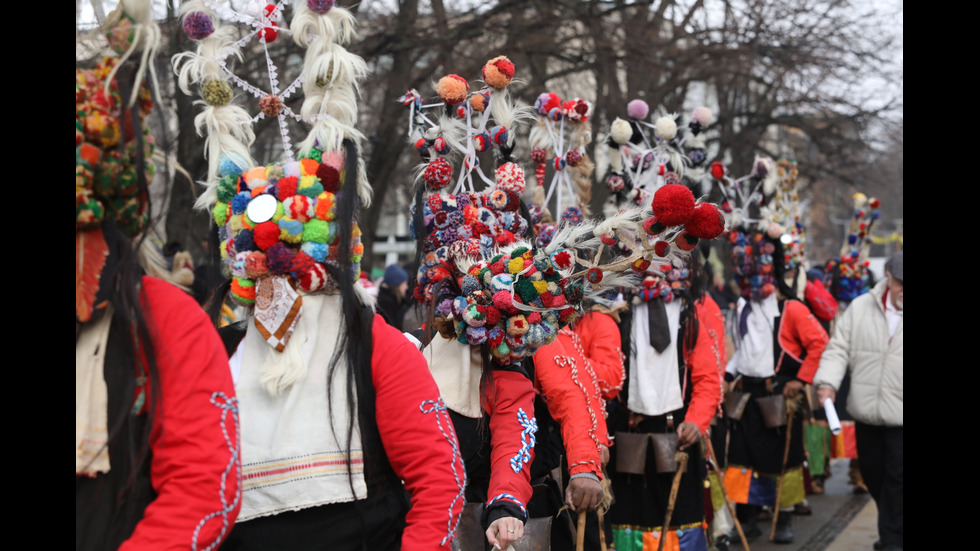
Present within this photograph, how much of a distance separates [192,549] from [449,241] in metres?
2.33

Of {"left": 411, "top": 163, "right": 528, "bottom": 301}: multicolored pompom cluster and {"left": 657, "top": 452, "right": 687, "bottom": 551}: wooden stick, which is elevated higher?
{"left": 411, "top": 163, "right": 528, "bottom": 301}: multicolored pompom cluster

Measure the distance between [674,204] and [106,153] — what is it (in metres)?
2.02

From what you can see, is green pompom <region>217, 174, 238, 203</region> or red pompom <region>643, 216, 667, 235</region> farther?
red pompom <region>643, 216, 667, 235</region>

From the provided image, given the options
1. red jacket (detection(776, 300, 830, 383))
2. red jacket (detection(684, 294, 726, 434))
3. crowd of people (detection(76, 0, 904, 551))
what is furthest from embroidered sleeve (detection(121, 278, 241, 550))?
red jacket (detection(776, 300, 830, 383))

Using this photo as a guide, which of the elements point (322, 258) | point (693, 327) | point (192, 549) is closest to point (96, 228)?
point (192, 549)

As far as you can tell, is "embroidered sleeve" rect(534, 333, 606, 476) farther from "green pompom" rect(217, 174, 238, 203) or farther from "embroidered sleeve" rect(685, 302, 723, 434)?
"green pompom" rect(217, 174, 238, 203)

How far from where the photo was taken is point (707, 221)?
339 cm

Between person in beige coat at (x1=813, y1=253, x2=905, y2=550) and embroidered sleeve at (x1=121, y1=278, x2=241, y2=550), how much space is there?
5.11 meters

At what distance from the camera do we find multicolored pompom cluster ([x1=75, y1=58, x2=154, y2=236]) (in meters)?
1.89

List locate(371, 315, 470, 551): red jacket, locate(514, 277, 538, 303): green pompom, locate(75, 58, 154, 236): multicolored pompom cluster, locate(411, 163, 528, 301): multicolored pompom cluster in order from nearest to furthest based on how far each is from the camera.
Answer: locate(75, 58, 154, 236): multicolored pompom cluster, locate(371, 315, 470, 551): red jacket, locate(514, 277, 538, 303): green pompom, locate(411, 163, 528, 301): multicolored pompom cluster

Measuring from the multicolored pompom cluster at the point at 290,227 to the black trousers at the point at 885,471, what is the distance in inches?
187

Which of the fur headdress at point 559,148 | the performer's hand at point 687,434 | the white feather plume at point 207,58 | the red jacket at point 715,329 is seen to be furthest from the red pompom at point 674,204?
the red jacket at point 715,329

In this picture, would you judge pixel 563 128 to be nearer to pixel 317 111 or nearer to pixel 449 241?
pixel 449 241

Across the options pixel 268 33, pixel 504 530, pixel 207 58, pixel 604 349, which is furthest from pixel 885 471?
pixel 207 58
